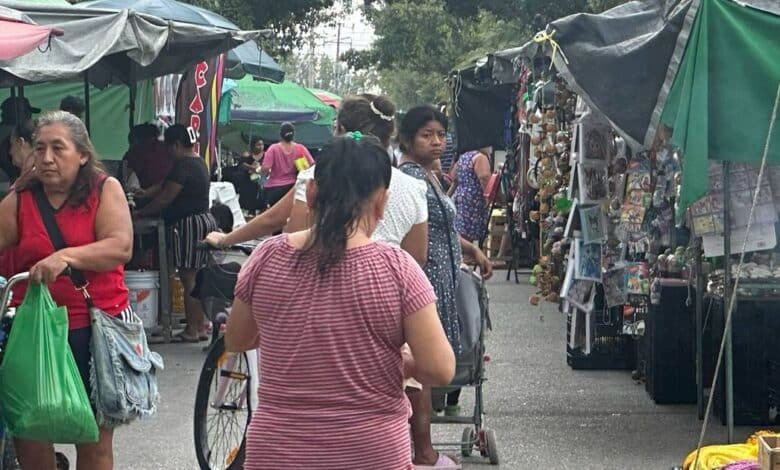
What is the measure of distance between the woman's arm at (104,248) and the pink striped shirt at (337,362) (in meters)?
1.62

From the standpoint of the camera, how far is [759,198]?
7227 mm

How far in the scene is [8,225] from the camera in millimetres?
5137

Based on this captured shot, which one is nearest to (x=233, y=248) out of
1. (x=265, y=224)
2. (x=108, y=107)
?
(x=265, y=224)

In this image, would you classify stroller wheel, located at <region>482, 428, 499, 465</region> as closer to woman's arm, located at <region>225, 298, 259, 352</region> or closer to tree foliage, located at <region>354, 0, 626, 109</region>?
woman's arm, located at <region>225, 298, 259, 352</region>

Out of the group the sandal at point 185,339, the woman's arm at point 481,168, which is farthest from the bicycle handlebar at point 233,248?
the woman's arm at point 481,168

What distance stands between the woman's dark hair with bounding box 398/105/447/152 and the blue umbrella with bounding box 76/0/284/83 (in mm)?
4880

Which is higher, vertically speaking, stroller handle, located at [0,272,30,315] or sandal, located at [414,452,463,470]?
stroller handle, located at [0,272,30,315]

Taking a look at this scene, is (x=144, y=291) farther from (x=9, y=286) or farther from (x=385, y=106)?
(x=9, y=286)

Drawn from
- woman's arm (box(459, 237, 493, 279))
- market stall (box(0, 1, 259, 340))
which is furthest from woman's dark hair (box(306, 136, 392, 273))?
market stall (box(0, 1, 259, 340))

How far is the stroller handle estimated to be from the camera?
4848 mm

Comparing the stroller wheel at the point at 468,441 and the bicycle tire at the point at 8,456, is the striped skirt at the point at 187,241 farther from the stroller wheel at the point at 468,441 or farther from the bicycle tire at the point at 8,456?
the bicycle tire at the point at 8,456

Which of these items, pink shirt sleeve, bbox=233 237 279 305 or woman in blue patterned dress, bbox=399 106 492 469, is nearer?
pink shirt sleeve, bbox=233 237 279 305

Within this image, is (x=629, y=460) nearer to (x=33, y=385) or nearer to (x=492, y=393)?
(x=492, y=393)

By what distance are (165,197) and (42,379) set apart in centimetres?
640
